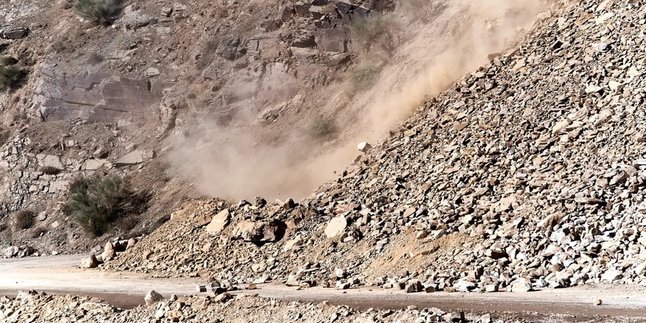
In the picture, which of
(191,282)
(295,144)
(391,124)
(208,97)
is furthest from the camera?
(208,97)

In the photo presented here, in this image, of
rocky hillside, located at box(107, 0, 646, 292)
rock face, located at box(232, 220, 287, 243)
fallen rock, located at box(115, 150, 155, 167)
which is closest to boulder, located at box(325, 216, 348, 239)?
rocky hillside, located at box(107, 0, 646, 292)

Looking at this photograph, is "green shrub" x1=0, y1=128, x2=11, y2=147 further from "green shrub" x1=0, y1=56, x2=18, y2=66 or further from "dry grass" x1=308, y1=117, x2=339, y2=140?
"dry grass" x1=308, y1=117, x2=339, y2=140

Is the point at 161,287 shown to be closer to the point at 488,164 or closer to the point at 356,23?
the point at 488,164

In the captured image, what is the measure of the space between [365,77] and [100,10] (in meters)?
16.7

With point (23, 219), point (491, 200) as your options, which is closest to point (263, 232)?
point (491, 200)

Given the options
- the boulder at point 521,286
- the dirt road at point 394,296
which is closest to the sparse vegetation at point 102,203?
the dirt road at point 394,296

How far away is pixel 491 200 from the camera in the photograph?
1223cm

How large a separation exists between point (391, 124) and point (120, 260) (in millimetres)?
9359

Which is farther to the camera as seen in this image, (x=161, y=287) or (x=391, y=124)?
(x=391, y=124)

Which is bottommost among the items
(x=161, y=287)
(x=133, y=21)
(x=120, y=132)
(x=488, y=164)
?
(x=161, y=287)

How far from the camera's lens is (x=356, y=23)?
2366cm

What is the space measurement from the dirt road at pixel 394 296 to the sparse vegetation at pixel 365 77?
1068 cm

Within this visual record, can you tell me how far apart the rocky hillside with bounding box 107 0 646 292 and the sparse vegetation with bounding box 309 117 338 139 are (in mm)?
3845

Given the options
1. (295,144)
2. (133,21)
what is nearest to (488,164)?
(295,144)
